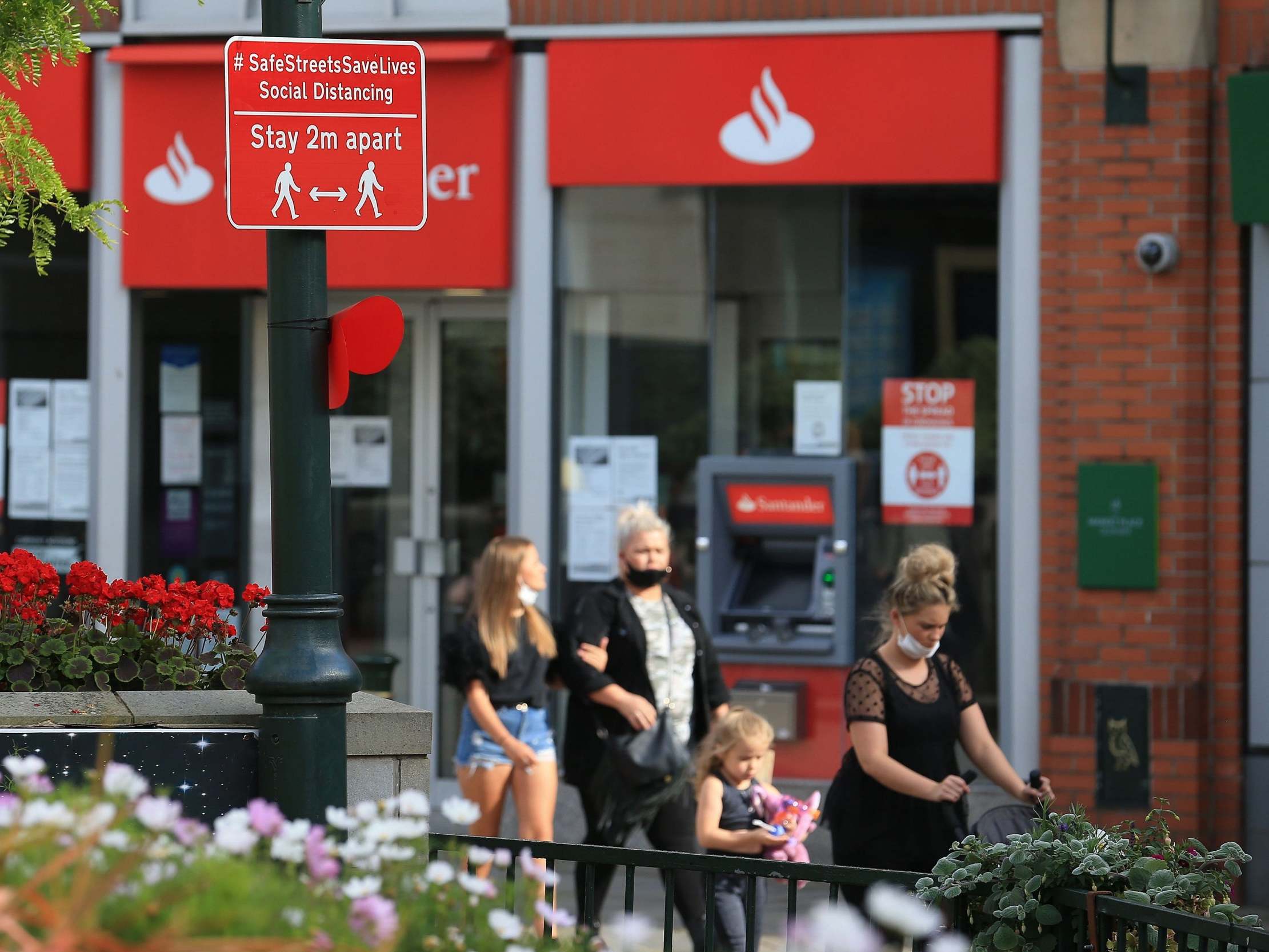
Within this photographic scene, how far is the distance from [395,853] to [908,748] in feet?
11.9

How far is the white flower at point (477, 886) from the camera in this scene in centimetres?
219

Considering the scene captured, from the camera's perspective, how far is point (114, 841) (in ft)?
6.15

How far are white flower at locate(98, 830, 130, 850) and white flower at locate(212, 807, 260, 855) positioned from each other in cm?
13

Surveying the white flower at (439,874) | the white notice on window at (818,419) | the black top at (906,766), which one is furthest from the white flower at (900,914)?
the white notice on window at (818,419)

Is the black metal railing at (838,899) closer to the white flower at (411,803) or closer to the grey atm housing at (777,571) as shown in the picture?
the white flower at (411,803)

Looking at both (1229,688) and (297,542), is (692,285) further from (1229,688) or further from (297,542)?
(297,542)

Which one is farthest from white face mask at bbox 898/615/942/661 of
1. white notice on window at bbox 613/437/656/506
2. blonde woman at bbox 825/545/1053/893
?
white notice on window at bbox 613/437/656/506

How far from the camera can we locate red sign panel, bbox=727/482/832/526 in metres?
8.66

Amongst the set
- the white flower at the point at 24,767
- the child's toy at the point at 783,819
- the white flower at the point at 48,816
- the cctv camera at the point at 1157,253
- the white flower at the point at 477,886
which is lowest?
the child's toy at the point at 783,819

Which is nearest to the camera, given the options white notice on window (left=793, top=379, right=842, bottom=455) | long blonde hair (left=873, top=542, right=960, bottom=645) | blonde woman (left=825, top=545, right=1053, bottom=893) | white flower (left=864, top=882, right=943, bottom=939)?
white flower (left=864, top=882, right=943, bottom=939)

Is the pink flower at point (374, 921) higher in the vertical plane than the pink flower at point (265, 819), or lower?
lower

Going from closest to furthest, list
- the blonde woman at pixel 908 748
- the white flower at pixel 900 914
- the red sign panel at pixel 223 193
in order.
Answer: the white flower at pixel 900 914
the blonde woman at pixel 908 748
the red sign panel at pixel 223 193

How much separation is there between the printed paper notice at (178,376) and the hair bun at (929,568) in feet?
16.2

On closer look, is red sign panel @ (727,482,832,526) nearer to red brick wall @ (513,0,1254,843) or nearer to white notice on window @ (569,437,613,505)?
white notice on window @ (569,437,613,505)
